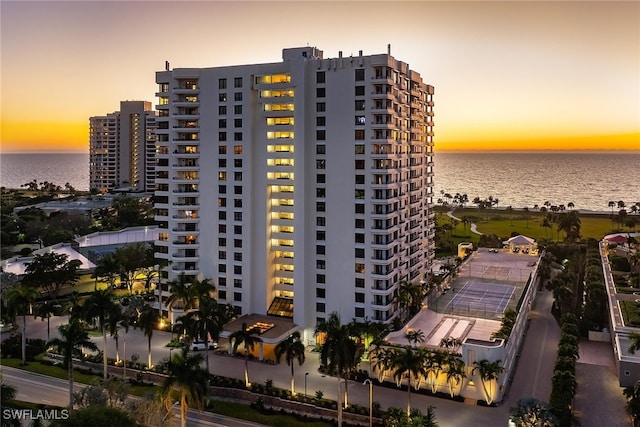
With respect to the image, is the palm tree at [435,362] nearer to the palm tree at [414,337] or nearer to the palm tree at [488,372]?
the palm tree at [414,337]

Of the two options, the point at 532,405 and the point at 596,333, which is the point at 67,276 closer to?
the point at 532,405

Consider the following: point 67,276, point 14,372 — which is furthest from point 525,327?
point 67,276

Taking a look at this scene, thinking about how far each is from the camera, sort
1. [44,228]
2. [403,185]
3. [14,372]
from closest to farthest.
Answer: [14,372] → [403,185] → [44,228]

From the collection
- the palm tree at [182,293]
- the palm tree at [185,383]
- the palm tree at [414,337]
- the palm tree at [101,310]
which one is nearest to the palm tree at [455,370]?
the palm tree at [414,337]

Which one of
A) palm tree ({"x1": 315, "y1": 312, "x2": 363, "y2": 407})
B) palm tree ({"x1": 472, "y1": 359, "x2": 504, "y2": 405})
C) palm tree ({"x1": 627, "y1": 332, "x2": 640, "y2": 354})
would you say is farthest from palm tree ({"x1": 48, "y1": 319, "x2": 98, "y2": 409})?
palm tree ({"x1": 627, "y1": 332, "x2": 640, "y2": 354})

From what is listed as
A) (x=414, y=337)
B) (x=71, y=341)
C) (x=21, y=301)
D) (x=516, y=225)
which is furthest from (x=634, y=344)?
(x=516, y=225)

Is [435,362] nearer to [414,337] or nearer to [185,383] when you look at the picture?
[414,337]
